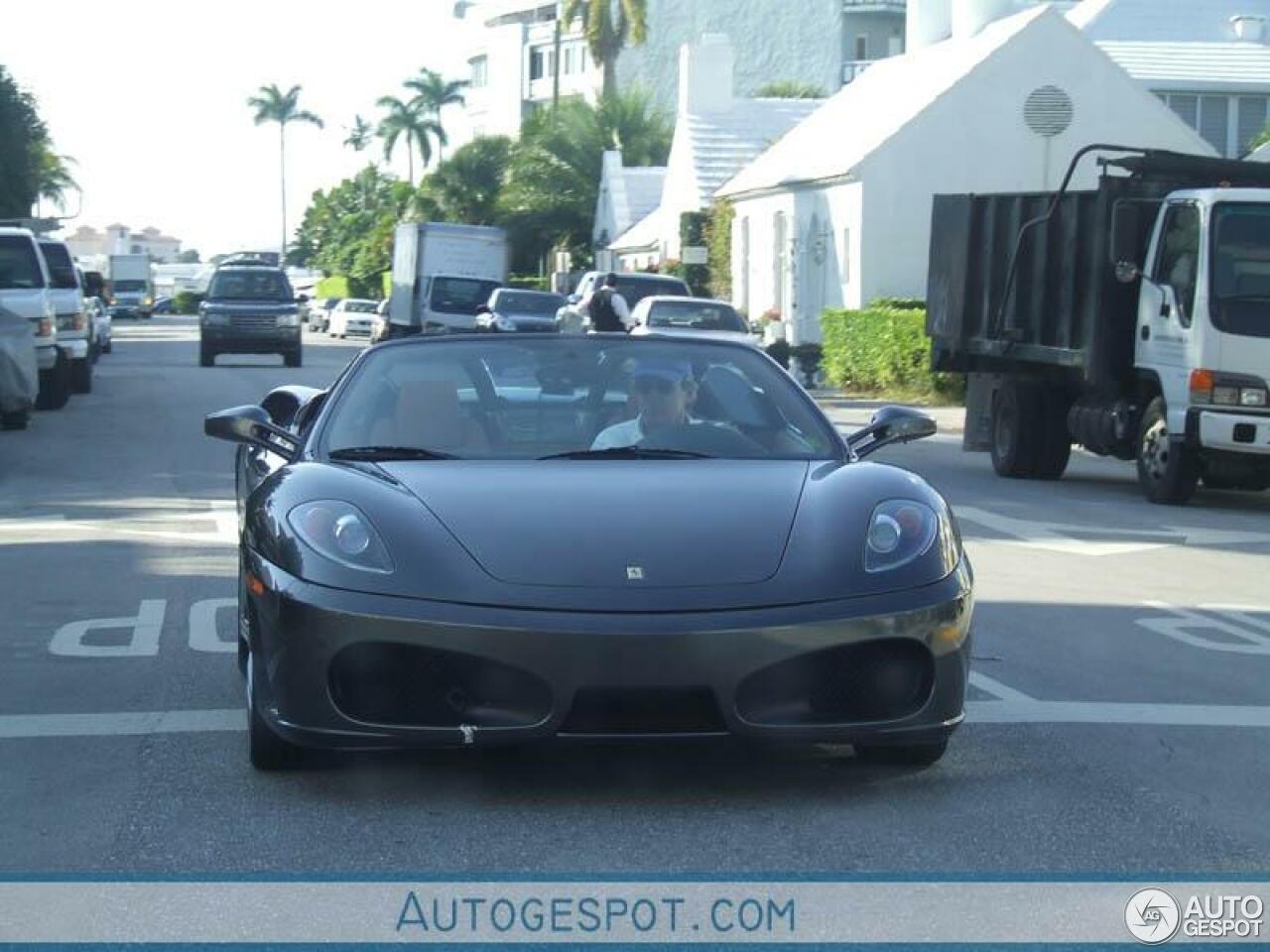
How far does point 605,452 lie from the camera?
690cm

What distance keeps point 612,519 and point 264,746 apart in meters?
1.25

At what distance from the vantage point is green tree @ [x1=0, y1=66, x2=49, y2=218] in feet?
156

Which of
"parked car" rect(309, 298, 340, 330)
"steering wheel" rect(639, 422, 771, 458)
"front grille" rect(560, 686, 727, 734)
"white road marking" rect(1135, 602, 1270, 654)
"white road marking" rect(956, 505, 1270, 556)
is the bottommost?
"parked car" rect(309, 298, 340, 330)

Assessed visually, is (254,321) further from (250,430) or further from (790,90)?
(790,90)

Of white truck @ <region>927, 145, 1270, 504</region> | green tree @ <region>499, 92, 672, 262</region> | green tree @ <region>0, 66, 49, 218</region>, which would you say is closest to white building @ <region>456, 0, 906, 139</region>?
green tree @ <region>499, 92, 672, 262</region>

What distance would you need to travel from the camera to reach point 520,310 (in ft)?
120

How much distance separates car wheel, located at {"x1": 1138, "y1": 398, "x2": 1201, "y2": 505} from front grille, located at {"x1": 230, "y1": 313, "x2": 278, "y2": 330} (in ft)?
79.6

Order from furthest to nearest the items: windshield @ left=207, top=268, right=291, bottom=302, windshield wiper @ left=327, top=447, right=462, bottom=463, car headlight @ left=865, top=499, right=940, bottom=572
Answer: windshield @ left=207, top=268, right=291, bottom=302
windshield wiper @ left=327, top=447, right=462, bottom=463
car headlight @ left=865, top=499, right=940, bottom=572

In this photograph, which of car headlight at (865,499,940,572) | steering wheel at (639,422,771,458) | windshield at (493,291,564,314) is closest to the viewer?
car headlight at (865,499,940,572)

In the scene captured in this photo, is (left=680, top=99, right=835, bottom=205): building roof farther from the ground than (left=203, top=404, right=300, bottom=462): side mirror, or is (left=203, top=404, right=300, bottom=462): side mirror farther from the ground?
(left=680, top=99, right=835, bottom=205): building roof

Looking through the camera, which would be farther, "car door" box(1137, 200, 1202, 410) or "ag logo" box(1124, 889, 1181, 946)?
"car door" box(1137, 200, 1202, 410)

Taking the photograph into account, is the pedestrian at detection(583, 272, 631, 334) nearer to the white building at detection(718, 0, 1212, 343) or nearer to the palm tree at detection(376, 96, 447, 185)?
the white building at detection(718, 0, 1212, 343)

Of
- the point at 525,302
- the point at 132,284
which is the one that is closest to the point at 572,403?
the point at 525,302

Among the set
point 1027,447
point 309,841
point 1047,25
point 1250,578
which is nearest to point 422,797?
point 309,841
